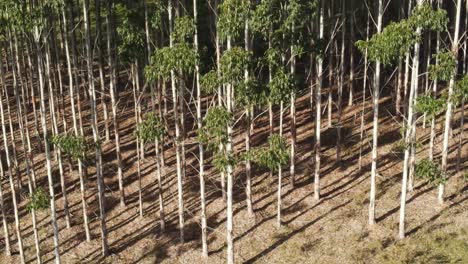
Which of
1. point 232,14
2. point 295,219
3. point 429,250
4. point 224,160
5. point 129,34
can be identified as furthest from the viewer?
point 295,219

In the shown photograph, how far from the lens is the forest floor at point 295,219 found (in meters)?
21.5

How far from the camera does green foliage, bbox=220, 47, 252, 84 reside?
1730cm

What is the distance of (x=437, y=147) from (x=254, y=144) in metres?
10.1

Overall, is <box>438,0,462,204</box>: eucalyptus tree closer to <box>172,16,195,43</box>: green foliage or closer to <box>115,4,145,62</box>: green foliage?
<box>172,16,195,43</box>: green foliage

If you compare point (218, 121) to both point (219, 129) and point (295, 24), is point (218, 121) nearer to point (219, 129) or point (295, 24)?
point (219, 129)

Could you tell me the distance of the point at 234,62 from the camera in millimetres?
17328

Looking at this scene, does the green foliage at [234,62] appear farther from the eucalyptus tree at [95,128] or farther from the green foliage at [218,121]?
the eucalyptus tree at [95,128]

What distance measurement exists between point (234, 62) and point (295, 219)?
9737 mm

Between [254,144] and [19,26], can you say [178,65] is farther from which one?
[254,144]

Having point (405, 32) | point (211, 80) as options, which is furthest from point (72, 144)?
point (405, 32)

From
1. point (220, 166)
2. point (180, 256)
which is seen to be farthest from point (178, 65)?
point (180, 256)

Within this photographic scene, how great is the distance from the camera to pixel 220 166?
745 inches

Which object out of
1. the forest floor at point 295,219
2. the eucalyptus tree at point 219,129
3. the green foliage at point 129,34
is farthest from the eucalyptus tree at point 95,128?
the eucalyptus tree at point 219,129

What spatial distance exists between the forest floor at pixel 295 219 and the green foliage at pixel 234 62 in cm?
693
